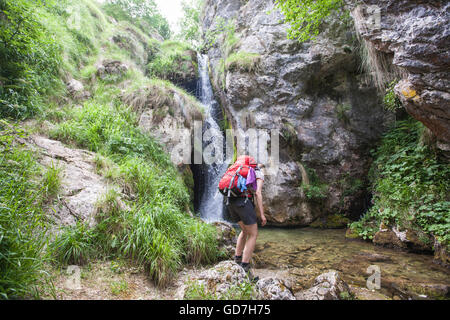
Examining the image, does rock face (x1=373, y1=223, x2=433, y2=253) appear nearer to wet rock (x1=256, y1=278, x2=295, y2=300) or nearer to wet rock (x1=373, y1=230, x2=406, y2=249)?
wet rock (x1=373, y1=230, x2=406, y2=249)

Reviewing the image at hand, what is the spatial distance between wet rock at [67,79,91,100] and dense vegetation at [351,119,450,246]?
28.9 feet

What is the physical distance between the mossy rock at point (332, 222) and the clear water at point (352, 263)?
1.25m

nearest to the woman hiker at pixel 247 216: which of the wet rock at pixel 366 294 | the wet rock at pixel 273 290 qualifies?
the wet rock at pixel 273 290

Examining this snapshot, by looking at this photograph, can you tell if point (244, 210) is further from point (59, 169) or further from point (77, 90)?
point (77, 90)

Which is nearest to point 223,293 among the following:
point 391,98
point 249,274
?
point 249,274

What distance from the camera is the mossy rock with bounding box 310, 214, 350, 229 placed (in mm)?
7034

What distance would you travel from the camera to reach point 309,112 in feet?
26.0

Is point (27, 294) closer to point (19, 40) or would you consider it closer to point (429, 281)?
point (429, 281)

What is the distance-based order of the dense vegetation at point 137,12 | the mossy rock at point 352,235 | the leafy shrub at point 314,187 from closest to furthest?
the mossy rock at point 352,235
the leafy shrub at point 314,187
the dense vegetation at point 137,12

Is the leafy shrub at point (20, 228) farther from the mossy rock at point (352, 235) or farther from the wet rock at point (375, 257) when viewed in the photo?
the mossy rock at point (352, 235)

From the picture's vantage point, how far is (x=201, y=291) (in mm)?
2248

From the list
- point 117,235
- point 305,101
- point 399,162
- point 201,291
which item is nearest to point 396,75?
point 399,162

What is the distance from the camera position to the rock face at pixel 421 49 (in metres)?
3.24

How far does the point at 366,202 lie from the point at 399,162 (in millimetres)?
1966
